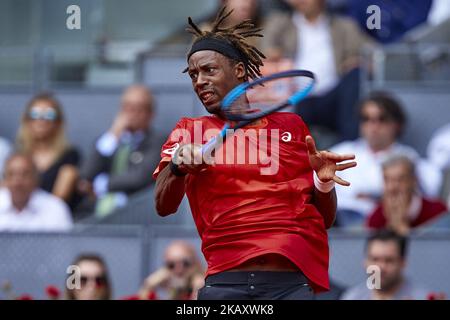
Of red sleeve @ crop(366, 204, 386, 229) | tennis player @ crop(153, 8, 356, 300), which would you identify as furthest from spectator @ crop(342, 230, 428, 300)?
tennis player @ crop(153, 8, 356, 300)

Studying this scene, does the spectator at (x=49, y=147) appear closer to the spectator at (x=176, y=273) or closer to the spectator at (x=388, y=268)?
the spectator at (x=176, y=273)

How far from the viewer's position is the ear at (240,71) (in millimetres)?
5461

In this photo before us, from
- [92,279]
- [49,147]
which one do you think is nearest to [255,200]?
[92,279]

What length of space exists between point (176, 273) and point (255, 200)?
11.5 ft

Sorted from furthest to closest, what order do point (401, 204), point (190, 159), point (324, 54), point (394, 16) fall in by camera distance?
point (394, 16)
point (324, 54)
point (401, 204)
point (190, 159)

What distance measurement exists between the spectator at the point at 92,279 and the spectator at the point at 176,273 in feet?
0.83

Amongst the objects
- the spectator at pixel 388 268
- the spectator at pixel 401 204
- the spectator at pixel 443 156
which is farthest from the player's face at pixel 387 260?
the spectator at pixel 443 156

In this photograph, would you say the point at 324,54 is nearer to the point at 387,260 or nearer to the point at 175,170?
the point at 387,260

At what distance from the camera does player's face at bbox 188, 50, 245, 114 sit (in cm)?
536

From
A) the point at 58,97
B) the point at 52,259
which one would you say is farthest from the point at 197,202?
the point at 58,97

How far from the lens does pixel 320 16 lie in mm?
10398

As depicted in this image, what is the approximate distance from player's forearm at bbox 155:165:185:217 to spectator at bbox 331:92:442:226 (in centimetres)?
422

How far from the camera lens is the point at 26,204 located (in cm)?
972

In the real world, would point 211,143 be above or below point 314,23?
below
